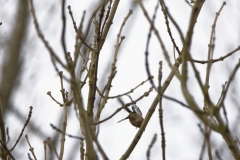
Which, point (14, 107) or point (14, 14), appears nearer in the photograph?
point (14, 107)

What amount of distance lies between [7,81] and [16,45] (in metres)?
0.84

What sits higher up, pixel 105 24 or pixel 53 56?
pixel 105 24

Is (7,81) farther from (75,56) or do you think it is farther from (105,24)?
(75,56)

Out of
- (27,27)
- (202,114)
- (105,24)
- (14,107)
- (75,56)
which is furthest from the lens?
(27,27)

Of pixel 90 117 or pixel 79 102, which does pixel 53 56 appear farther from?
pixel 90 117

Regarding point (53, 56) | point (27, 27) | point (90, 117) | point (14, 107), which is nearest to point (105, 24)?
point (90, 117)

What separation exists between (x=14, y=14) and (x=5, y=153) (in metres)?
6.17

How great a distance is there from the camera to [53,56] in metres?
1.40

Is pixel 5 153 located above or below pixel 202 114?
Answer: above

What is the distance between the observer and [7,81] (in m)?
6.61

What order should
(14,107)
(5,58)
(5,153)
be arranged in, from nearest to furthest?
(5,153) → (14,107) → (5,58)

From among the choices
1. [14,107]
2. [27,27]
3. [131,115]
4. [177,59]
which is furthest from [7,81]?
[177,59]

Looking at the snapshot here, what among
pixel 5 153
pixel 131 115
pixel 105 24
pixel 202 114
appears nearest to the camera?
pixel 202 114

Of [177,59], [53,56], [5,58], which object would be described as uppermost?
[5,58]
